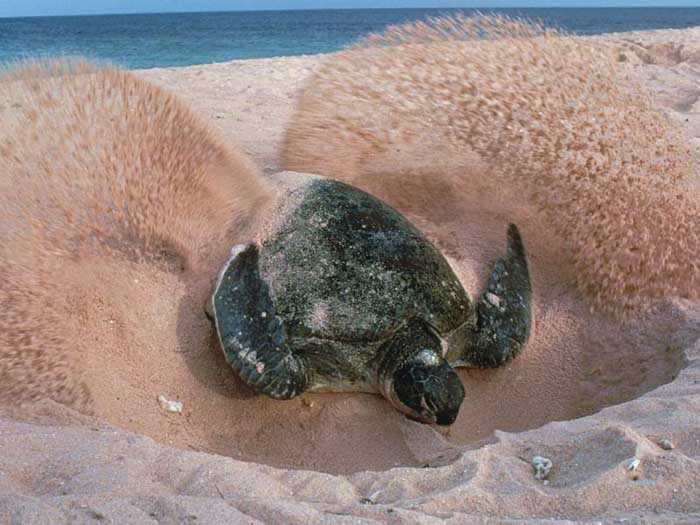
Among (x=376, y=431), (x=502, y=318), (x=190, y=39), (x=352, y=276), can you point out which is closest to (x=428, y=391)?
(x=376, y=431)

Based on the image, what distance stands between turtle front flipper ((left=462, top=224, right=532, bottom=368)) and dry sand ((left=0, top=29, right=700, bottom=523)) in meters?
0.07

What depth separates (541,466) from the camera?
160 centimetres

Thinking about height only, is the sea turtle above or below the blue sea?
above

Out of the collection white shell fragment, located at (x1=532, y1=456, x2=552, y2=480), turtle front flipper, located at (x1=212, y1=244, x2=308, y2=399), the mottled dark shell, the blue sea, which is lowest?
the blue sea

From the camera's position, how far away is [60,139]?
7.64 ft

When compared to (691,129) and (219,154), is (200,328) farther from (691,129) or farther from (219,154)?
(691,129)

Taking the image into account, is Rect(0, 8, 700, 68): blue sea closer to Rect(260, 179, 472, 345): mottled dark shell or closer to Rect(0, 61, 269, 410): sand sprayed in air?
Rect(0, 61, 269, 410): sand sprayed in air

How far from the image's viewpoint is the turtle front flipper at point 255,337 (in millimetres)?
2150

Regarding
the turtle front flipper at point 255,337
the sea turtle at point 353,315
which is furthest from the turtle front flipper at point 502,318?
the turtle front flipper at point 255,337

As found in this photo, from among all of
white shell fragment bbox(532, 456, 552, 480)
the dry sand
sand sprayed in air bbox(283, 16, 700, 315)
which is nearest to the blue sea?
sand sprayed in air bbox(283, 16, 700, 315)

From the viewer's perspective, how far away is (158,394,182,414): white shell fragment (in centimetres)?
218

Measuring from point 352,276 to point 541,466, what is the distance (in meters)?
0.92

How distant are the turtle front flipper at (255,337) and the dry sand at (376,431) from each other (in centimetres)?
14

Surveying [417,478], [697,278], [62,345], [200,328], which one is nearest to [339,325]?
[200,328]
